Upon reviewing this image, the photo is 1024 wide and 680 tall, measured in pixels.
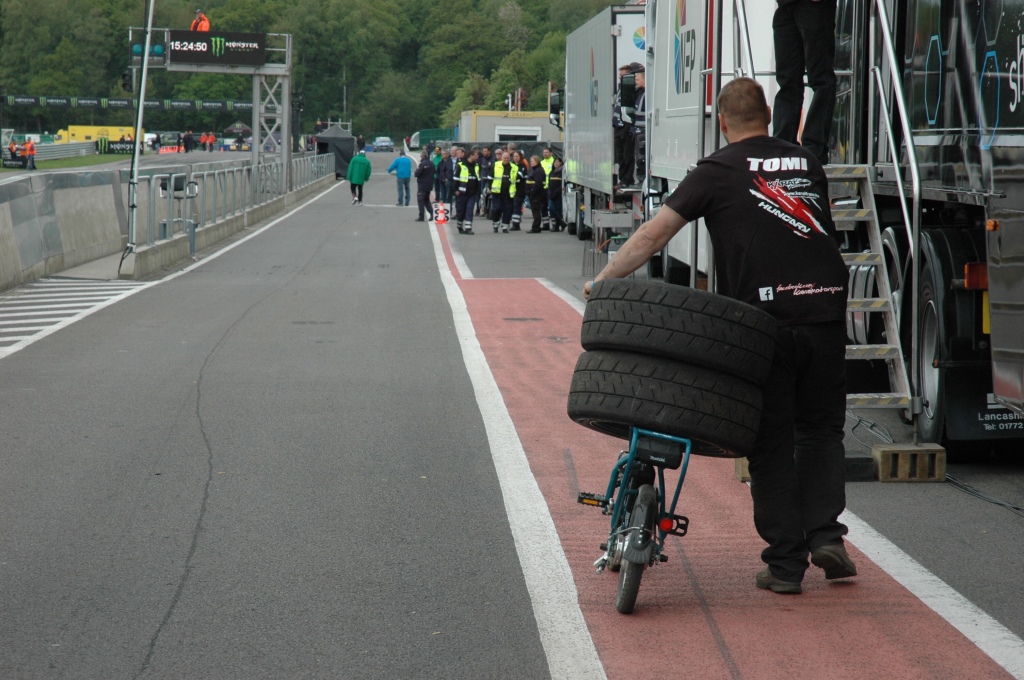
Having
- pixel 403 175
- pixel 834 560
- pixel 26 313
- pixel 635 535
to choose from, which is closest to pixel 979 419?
pixel 834 560

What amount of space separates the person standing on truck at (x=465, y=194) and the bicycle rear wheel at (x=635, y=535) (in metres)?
26.9

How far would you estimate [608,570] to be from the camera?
5320 mm

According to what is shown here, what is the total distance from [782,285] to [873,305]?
2.42 m

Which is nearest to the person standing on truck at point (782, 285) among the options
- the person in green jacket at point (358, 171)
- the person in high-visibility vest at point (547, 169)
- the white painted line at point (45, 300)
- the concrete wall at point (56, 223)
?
the white painted line at point (45, 300)

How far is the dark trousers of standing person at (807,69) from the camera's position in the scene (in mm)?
7992

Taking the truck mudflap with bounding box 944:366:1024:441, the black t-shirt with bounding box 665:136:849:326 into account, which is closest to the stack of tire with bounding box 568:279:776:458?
the black t-shirt with bounding box 665:136:849:326

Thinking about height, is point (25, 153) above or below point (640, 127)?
above

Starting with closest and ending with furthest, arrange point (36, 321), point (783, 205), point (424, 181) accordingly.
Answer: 1. point (783, 205)
2. point (36, 321)
3. point (424, 181)

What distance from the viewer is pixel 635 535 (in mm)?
4711

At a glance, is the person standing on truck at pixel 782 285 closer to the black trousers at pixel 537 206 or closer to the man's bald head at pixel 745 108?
the man's bald head at pixel 745 108

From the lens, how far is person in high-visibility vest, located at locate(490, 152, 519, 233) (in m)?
31.5

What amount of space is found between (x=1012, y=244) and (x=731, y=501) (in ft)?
5.80

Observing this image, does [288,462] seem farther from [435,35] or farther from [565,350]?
[435,35]

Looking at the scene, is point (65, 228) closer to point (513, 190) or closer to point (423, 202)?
point (513, 190)
